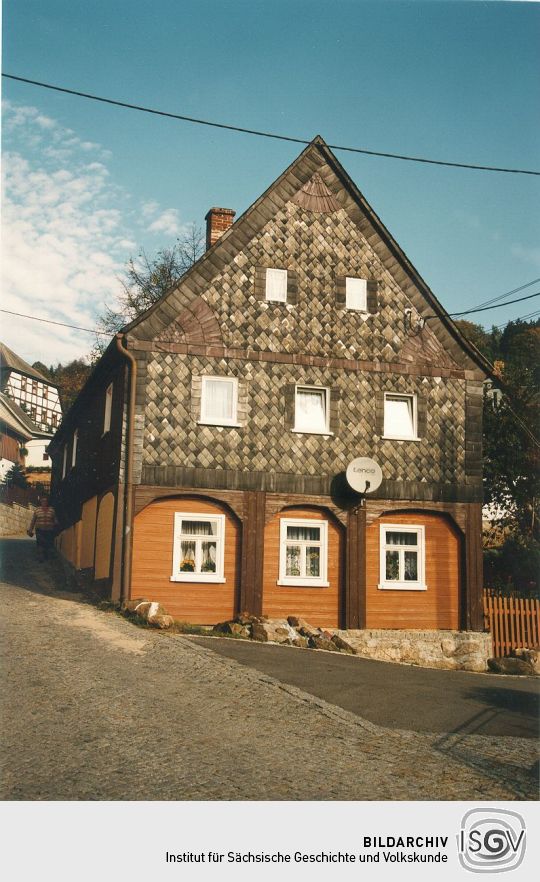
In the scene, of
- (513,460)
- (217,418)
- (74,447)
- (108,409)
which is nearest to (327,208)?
(217,418)

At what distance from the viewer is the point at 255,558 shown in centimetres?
2094

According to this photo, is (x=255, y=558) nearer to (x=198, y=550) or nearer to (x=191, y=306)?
(x=198, y=550)

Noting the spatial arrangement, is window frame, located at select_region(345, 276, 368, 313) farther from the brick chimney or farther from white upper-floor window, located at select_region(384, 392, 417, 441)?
the brick chimney

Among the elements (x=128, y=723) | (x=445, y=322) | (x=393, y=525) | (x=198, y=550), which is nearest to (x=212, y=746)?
(x=128, y=723)

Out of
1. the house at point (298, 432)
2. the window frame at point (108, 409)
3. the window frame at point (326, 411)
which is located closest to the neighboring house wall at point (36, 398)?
the window frame at point (108, 409)

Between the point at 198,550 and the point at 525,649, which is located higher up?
the point at 198,550

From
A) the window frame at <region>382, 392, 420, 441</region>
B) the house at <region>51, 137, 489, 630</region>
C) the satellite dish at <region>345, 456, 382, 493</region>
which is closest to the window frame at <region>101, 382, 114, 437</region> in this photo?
the house at <region>51, 137, 489, 630</region>

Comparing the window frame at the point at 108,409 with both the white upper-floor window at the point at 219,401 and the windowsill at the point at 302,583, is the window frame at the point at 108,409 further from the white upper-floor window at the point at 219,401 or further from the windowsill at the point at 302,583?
the windowsill at the point at 302,583

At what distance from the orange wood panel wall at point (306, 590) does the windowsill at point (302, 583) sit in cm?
6

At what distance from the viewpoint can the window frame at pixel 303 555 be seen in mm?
21234

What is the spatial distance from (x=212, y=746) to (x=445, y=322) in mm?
16458

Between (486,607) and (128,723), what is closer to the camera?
(128,723)
